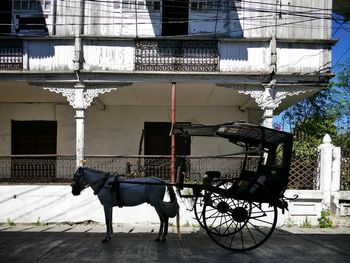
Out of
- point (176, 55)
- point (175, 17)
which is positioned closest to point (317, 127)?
point (175, 17)

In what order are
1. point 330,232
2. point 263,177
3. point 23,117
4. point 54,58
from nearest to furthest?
point 263,177, point 330,232, point 54,58, point 23,117

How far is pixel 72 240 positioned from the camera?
8.63 meters

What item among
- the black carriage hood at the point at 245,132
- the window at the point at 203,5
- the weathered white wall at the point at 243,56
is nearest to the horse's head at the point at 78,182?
the black carriage hood at the point at 245,132

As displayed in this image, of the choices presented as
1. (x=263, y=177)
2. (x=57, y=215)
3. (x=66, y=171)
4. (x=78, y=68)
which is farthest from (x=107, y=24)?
(x=263, y=177)

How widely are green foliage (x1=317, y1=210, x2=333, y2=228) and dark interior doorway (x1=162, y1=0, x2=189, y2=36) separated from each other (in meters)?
6.67

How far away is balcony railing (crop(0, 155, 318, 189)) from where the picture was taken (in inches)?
474

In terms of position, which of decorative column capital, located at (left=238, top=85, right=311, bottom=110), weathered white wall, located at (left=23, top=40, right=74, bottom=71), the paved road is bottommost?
the paved road

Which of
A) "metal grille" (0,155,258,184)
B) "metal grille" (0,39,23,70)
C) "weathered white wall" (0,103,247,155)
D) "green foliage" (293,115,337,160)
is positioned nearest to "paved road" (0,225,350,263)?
"metal grille" (0,155,258,184)

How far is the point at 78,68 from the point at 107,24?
5.50ft

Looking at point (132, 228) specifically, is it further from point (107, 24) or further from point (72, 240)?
point (107, 24)

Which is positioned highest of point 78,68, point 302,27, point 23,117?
point 302,27

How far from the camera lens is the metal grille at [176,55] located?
12.4 meters

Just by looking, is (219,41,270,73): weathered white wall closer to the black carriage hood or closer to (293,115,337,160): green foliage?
the black carriage hood

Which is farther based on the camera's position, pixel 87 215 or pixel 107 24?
pixel 107 24
